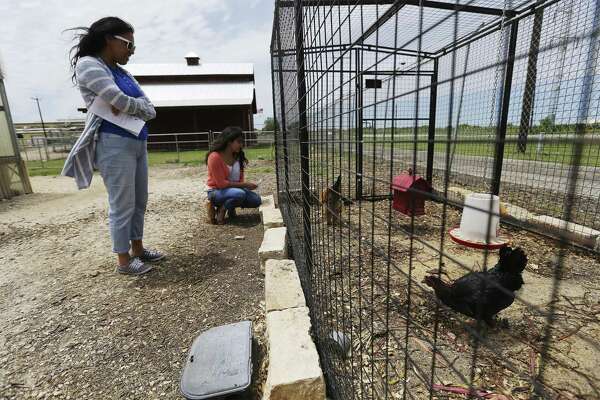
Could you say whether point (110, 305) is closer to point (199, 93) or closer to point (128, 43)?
point (128, 43)

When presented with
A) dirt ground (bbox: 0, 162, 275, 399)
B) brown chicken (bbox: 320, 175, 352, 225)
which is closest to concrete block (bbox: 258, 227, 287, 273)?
dirt ground (bbox: 0, 162, 275, 399)

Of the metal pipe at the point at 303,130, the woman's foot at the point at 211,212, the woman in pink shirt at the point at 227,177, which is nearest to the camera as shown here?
the metal pipe at the point at 303,130

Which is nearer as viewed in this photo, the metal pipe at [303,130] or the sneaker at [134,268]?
the metal pipe at [303,130]

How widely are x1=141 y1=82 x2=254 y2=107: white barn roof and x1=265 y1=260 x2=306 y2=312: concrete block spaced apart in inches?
636

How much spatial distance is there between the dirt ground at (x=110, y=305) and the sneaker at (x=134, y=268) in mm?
52

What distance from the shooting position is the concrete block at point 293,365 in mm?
1303

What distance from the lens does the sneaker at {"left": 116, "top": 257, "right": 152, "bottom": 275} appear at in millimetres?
2643

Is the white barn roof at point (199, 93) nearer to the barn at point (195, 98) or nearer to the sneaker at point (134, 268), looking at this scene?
the barn at point (195, 98)

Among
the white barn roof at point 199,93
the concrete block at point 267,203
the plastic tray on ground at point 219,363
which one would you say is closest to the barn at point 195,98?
the white barn roof at point 199,93

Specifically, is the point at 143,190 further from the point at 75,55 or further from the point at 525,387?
the point at 525,387

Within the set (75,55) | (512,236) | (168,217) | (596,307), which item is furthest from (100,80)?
(512,236)

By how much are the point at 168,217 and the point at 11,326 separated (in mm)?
2465

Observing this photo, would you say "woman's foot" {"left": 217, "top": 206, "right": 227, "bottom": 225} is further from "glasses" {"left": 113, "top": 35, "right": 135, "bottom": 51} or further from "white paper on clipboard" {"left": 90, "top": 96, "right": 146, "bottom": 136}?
"glasses" {"left": 113, "top": 35, "right": 135, "bottom": 51}

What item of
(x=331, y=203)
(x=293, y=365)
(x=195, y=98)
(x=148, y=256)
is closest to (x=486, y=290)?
(x=331, y=203)
